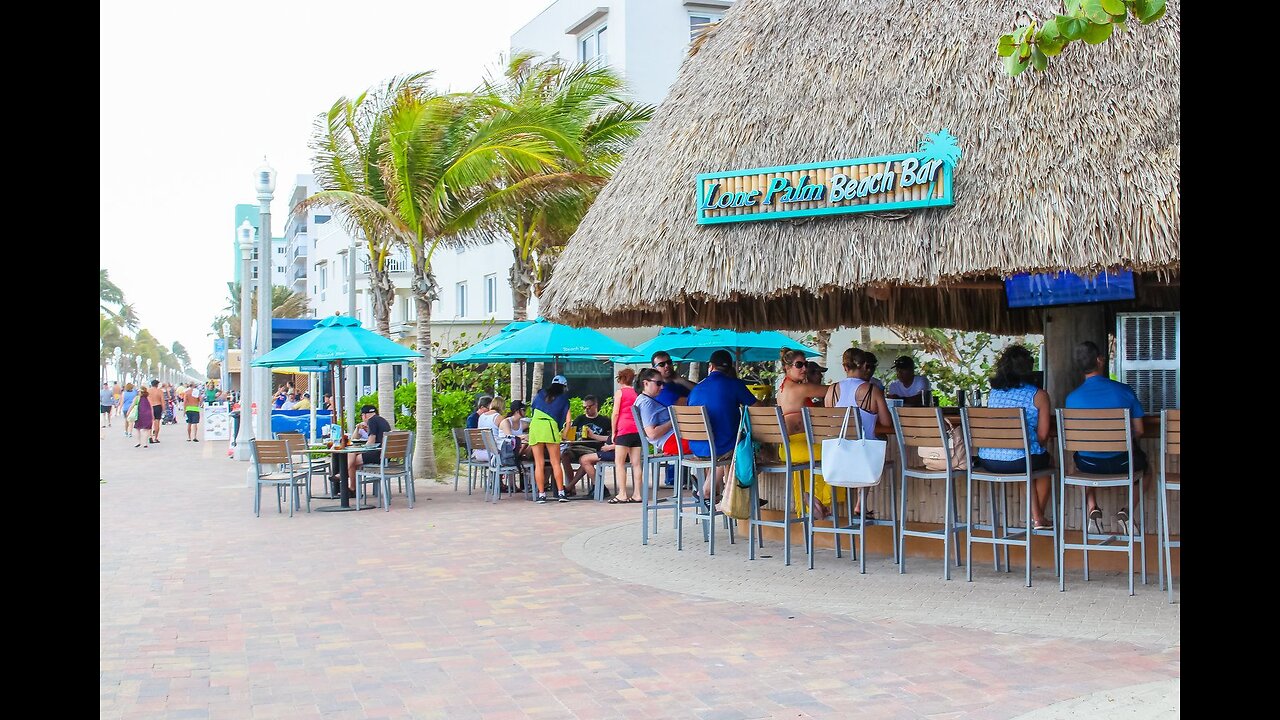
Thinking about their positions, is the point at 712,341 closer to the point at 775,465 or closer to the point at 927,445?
the point at 775,465

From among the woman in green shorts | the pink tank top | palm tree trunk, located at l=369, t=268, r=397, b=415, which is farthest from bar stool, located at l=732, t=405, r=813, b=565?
palm tree trunk, located at l=369, t=268, r=397, b=415

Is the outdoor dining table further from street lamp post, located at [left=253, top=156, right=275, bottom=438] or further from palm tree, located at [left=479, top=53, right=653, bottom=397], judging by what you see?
palm tree, located at [left=479, top=53, right=653, bottom=397]

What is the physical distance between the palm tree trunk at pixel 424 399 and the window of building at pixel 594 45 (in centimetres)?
1262

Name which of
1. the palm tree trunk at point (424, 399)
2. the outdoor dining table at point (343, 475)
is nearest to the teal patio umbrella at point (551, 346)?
the palm tree trunk at point (424, 399)

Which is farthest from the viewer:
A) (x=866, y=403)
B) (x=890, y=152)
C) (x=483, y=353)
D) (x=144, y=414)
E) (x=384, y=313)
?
(x=144, y=414)

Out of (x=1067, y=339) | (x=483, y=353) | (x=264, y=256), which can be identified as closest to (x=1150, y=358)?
(x=1067, y=339)

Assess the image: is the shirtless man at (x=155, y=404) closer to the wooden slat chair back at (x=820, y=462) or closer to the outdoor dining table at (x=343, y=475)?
the outdoor dining table at (x=343, y=475)

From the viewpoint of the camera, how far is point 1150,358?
11.4 m

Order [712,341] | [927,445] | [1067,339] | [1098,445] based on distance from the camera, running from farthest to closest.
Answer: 1. [712,341]
2. [1067,339]
3. [927,445]
4. [1098,445]

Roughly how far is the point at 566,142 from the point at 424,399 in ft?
16.8

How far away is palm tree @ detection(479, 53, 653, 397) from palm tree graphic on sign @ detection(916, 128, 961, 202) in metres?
10.6

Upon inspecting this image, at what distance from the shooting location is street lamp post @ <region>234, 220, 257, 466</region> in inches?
933

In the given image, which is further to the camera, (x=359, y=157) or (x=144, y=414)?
(x=144, y=414)
